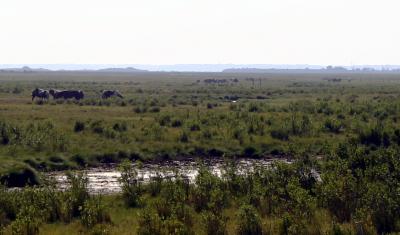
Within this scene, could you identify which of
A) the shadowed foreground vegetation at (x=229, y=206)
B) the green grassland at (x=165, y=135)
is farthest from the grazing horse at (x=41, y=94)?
the shadowed foreground vegetation at (x=229, y=206)

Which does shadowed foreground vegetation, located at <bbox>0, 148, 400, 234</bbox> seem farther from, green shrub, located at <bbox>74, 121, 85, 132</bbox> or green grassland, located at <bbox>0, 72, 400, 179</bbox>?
green shrub, located at <bbox>74, 121, 85, 132</bbox>

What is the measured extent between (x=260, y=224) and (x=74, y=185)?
203 inches

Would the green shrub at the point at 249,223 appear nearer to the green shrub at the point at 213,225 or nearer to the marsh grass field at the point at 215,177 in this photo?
the marsh grass field at the point at 215,177

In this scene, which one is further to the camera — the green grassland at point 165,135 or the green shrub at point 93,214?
the green grassland at point 165,135

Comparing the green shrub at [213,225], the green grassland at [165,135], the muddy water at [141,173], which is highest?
the green shrub at [213,225]

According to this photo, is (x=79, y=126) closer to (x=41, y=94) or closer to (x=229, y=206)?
(x=229, y=206)

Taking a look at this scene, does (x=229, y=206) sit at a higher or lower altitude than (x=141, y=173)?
higher

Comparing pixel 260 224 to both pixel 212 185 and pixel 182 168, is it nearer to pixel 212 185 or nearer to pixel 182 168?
pixel 212 185

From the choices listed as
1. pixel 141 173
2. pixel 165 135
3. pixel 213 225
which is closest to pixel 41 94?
pixel 165 135

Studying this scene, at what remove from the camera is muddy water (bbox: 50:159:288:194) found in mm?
17250

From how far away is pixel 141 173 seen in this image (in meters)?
19.4

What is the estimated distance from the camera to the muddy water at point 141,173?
1725 centimetres

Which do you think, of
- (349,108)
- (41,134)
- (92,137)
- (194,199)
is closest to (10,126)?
(41,134)

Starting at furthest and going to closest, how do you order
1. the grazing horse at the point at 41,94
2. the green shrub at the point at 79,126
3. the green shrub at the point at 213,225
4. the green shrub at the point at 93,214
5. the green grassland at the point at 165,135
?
the grazing horse at the point at 41,94 < the green shrub at the point at 79,126 < the green grassland at the point at 165,135 < the green shrub at the point at 93,214 < the green shrub at the point at 213,225
